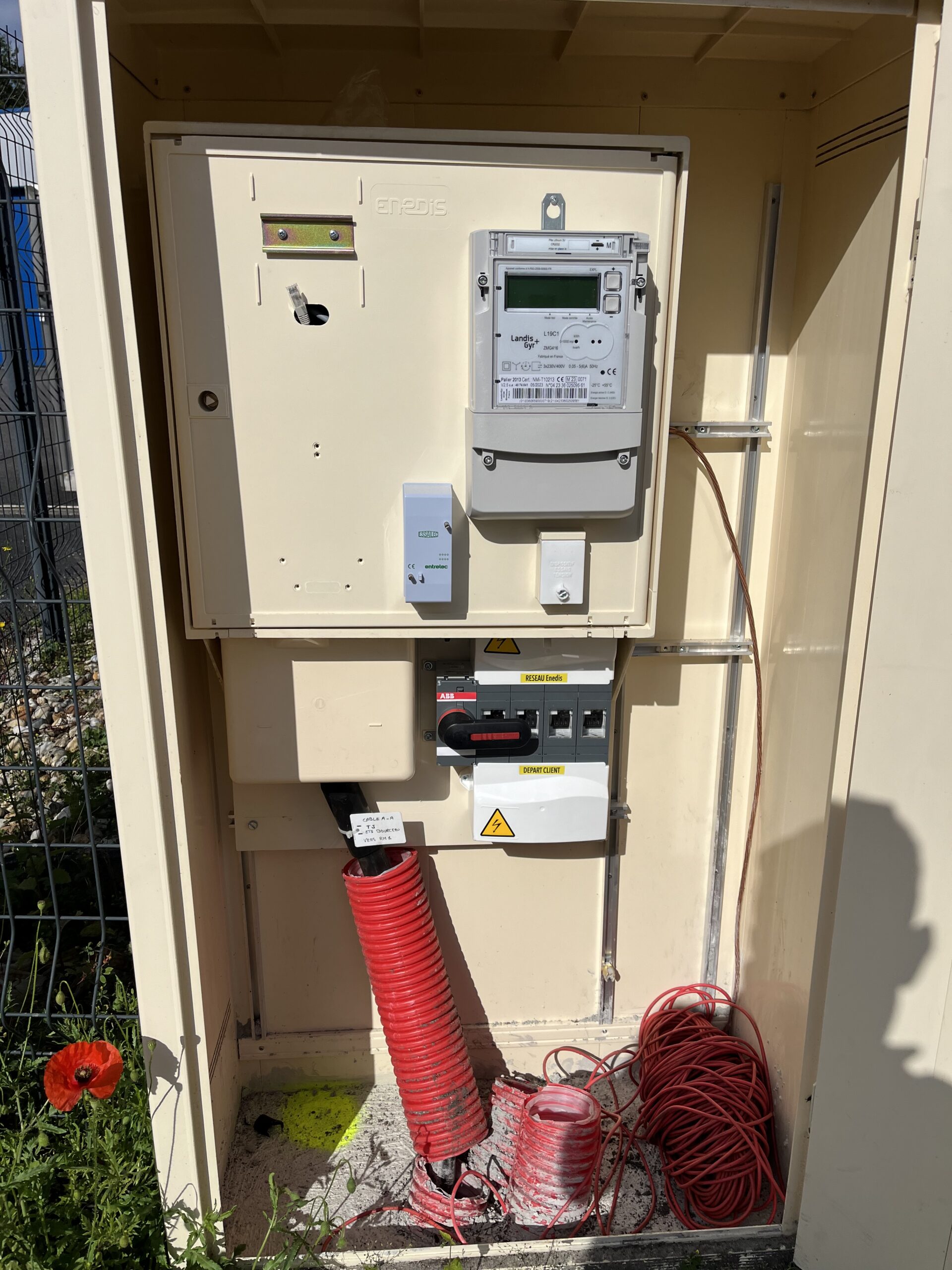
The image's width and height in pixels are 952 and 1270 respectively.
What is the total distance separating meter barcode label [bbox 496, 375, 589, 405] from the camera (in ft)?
4.73

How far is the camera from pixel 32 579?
6.88ft

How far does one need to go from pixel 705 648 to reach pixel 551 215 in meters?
0.98

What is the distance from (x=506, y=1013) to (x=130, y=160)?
200 cm

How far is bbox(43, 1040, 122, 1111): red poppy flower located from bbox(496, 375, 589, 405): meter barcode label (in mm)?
1274

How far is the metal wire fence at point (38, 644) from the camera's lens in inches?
77.0

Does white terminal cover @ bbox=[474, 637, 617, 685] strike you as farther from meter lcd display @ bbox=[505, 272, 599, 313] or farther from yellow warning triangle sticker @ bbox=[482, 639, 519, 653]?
meter lcd display @ bbox=[505, 272, 599, 313]

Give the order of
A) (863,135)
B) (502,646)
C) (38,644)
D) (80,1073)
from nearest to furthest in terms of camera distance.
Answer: (80,1073) < (863,135) < (502,646) < (38,644)

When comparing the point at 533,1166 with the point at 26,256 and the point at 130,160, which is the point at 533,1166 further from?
the point at 26,256

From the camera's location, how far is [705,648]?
1943 millimetres

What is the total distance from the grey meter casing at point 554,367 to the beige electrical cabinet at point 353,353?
0.06 ft

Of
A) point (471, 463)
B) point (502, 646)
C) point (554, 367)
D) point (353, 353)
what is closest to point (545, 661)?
point (502, 646)

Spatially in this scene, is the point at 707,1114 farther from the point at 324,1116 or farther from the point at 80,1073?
the point at 80,1073

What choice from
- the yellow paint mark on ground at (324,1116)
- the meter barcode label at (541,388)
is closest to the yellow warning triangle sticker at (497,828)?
the yellow paint mark on ground at (324,1116)

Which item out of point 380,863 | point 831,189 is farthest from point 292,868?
point 831,189
